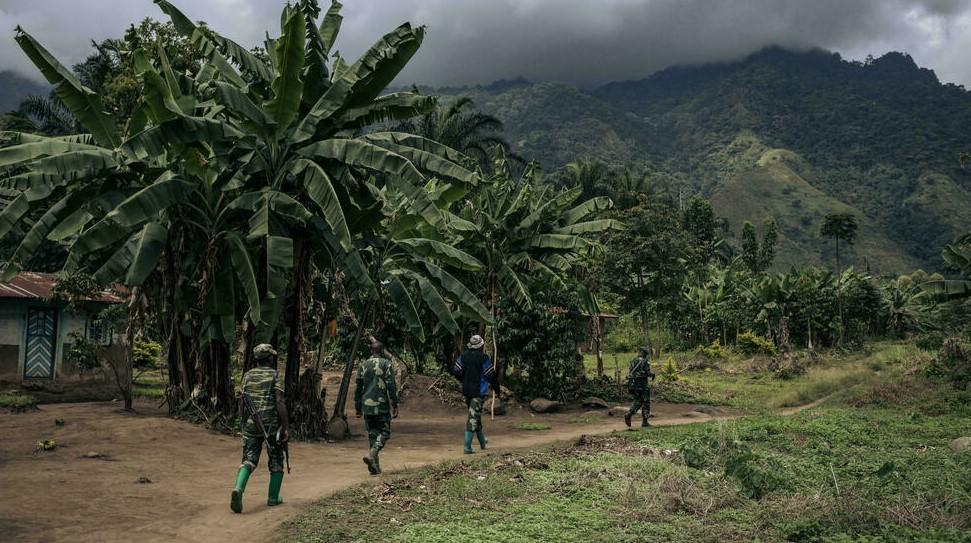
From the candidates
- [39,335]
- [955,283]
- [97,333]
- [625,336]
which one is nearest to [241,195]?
[39,335]

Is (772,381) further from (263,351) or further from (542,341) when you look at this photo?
(263,351)

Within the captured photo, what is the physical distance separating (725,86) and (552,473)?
183 meters

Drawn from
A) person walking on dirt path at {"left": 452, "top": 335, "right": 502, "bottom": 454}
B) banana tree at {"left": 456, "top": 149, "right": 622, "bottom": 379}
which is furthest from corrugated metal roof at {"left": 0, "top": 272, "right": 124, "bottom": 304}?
person walking on dirt path at {"left": 452, "top": 335, "right": 502, "bottom": 454}

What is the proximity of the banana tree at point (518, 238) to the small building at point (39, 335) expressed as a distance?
10250mm

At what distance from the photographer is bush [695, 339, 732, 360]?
34.1m

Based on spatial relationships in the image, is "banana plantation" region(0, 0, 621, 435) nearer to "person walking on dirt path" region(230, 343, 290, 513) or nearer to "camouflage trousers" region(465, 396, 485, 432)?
"camouflage trousers" region(465, 396, 485, 432)

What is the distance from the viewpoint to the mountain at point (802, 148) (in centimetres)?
9225

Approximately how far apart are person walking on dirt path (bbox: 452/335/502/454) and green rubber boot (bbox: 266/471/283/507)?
4321mm

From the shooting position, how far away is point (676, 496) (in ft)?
26.3

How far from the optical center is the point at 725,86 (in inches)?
6988

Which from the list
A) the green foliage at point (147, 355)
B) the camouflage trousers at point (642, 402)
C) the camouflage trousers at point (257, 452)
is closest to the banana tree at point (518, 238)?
the camouflage trousers at point (642, 402)

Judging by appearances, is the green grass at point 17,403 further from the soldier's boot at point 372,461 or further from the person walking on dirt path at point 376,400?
the soldier's boot at point 372,461

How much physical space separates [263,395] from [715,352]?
29.3m

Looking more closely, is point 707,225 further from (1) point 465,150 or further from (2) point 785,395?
(2) point 785,395
